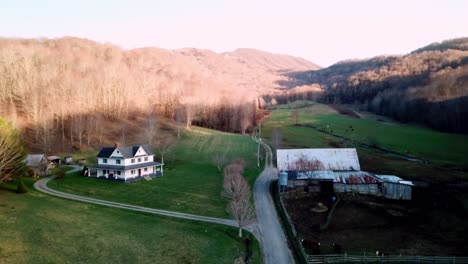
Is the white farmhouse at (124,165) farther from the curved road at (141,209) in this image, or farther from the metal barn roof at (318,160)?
the metal barn roof at (318,160)

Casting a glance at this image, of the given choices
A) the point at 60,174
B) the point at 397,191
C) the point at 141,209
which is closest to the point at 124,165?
the point at 60,174

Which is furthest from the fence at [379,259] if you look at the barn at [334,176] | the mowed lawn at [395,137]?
the mowed lawn at [395,137]

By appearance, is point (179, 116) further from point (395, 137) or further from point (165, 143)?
point (395, 137)

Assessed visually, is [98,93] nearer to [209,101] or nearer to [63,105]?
[63,105]

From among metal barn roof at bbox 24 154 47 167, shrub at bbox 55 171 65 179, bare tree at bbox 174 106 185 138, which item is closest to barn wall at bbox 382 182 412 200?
shrub at bbox 55 171 65 179

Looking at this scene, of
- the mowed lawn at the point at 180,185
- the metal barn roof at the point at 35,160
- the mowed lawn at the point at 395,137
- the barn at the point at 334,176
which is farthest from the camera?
the mowed lawn at the point at 395,137

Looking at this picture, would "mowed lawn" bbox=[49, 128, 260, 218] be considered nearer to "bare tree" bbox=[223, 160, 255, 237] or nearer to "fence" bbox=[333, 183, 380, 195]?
"bare tree" bbox=[223, 160, 255, 237]
